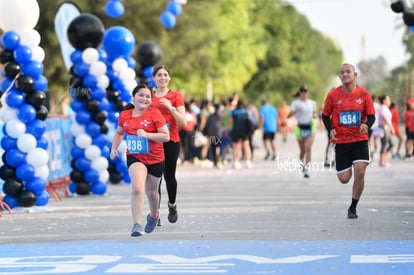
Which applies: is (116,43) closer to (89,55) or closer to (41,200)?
(89,55)

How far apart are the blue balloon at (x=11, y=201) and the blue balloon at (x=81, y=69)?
11.7ft

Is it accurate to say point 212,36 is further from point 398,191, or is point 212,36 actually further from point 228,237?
point 228,237

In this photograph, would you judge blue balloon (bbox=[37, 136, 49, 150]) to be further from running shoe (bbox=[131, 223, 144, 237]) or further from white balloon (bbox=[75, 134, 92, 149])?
running shoe (bbox=[131, 223, 144, 237])

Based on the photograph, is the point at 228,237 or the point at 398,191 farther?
the point at 398,191

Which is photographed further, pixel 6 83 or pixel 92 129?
pixel 92 129

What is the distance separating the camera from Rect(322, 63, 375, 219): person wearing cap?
39.4 ft

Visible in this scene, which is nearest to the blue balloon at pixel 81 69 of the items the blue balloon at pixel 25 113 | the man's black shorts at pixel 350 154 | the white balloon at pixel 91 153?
the white balloon at pixel 91 153

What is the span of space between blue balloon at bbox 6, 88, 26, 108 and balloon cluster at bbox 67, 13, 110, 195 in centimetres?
292

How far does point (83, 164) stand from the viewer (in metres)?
17.2

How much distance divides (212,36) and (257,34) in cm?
1770

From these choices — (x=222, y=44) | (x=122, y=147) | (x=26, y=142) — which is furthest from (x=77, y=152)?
(x=222, y=44)

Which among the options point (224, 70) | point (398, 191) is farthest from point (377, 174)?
point (224, 70)

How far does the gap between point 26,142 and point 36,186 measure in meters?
0.68

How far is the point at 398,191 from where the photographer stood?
54.0 feet
